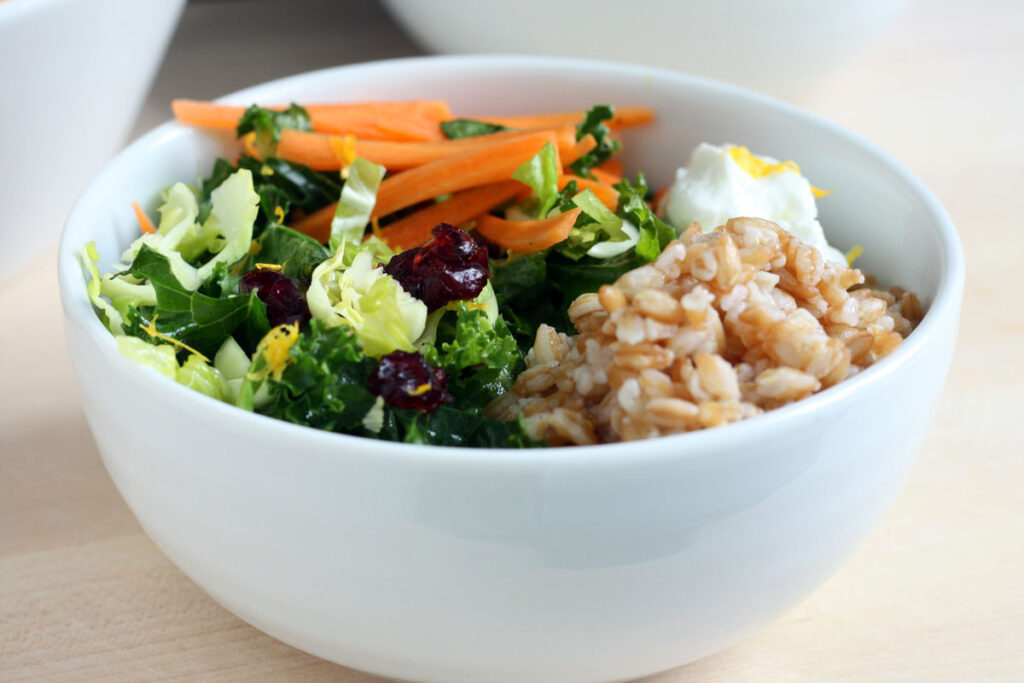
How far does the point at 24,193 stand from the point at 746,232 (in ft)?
4.12

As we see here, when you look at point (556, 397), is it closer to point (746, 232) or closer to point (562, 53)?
point (746, 232)

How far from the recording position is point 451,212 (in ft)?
5.61

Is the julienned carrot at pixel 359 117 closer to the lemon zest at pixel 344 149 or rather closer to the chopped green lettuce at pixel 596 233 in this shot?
the lemon zest at pixel 344 149

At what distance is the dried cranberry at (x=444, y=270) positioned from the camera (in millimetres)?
1374

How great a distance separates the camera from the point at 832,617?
1.43 m

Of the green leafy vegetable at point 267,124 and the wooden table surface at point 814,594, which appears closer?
the wooden table surface at point 814,594

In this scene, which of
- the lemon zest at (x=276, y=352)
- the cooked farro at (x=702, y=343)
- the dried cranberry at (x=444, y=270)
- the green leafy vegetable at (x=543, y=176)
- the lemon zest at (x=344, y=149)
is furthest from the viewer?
the lemon zest at (x=344, y=149)

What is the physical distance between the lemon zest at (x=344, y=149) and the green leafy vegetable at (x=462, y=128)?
182 mm

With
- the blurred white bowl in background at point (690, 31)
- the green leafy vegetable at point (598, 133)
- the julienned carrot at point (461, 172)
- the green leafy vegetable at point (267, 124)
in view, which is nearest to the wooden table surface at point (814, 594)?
the blurred white bowl in background at point (690, 31)

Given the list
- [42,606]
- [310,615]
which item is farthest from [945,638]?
[42,606]

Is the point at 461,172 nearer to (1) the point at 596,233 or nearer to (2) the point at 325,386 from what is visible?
(1) the point at 596,233

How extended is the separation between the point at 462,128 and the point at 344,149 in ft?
0.76

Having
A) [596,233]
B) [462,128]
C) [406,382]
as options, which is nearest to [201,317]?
[406,382]

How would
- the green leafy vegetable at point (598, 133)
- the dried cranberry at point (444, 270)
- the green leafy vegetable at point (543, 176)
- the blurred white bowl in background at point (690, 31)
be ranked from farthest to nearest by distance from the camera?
the blurred white bowl in background at point (690, 31) < the green leafy vegetable at point (598, 133) < the green leafy vegetable at point (543, 176) < the dried cranberry at point (444, 270)
